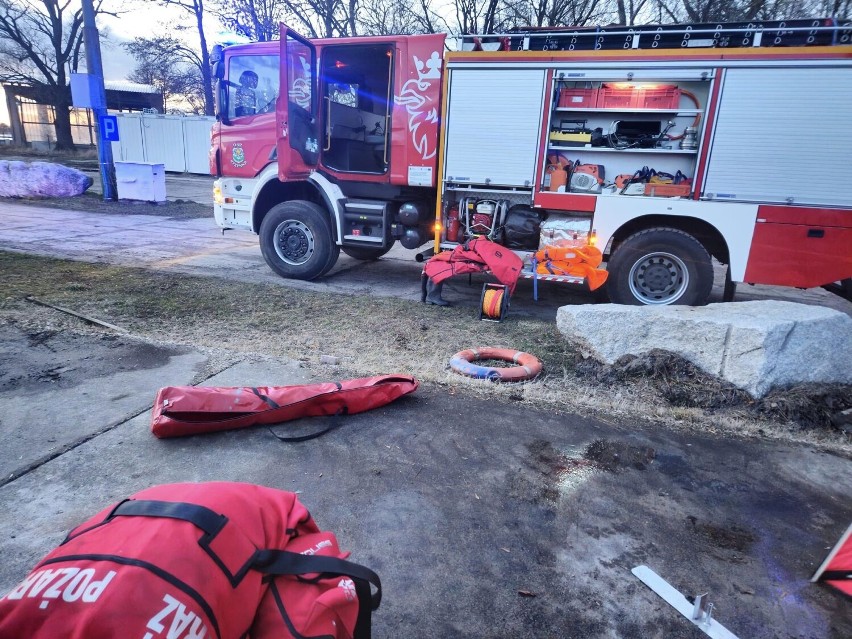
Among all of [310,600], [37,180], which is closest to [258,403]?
[310,600]

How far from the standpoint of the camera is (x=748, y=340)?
4.09m

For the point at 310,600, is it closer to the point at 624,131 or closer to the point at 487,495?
the point at 487,495

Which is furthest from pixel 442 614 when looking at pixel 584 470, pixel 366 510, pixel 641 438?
pixel 641 438

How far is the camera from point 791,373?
4168mm

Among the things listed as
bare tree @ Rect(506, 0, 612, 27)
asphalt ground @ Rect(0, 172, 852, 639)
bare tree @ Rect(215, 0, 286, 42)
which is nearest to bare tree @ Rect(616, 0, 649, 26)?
bare tree @ Rect(506, 0, 612, 27)

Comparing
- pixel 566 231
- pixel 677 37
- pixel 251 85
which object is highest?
pixel 677 37

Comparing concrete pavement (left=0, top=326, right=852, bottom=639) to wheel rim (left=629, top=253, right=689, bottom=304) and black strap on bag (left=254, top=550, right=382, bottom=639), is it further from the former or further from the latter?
wheel rim (left=629, top=253, right=689, bottom=304)

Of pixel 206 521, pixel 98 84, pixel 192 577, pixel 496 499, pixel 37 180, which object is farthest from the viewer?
pixel 37 180

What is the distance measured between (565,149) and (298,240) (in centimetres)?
391

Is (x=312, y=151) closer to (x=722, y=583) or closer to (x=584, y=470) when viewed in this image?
(x=584, y=470)

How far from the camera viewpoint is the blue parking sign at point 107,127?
14.6 m

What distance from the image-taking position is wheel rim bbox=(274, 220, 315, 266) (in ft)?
25.6

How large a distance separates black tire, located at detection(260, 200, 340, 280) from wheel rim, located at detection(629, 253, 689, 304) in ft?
13.7

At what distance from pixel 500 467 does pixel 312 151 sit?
5.74m
